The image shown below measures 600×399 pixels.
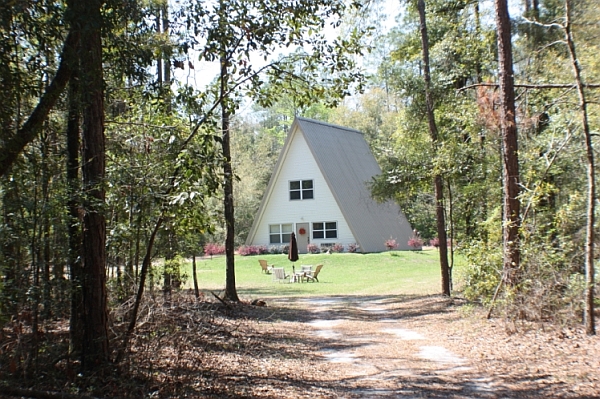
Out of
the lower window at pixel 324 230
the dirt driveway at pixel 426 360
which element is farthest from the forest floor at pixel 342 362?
the lower window at pixel 324 230

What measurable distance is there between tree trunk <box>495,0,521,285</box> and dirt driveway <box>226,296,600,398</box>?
1.38 meters

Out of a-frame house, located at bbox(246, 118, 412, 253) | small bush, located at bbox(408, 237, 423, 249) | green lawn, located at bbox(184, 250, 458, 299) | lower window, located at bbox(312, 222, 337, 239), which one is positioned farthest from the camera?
small bush, located at bbox(408, 237, 423, 249)

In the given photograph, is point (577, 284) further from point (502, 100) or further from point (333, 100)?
point (333, 100)

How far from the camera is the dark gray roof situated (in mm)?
35062

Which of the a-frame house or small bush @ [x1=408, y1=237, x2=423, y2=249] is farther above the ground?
the a-frame house

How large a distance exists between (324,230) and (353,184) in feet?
11.2

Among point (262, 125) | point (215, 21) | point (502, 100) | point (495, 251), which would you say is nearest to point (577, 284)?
point (495, 251)

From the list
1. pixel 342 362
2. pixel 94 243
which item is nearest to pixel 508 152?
pixel 342 362

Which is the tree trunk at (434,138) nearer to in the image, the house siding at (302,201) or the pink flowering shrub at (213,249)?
the house siding at (302,201)

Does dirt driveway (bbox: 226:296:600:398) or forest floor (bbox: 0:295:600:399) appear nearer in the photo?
forest floor (bbox: 0:295:600:399)

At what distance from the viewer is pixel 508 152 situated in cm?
1183

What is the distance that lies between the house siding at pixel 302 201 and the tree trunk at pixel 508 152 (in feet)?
76.8

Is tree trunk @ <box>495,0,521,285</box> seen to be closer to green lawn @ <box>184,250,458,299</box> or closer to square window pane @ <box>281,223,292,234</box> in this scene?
green lawn @ <box>184,250,458,299</box>

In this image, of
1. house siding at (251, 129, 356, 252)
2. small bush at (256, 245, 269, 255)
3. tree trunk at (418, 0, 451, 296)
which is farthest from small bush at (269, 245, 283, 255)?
tree trunk at (418, 0, 451, 296)
